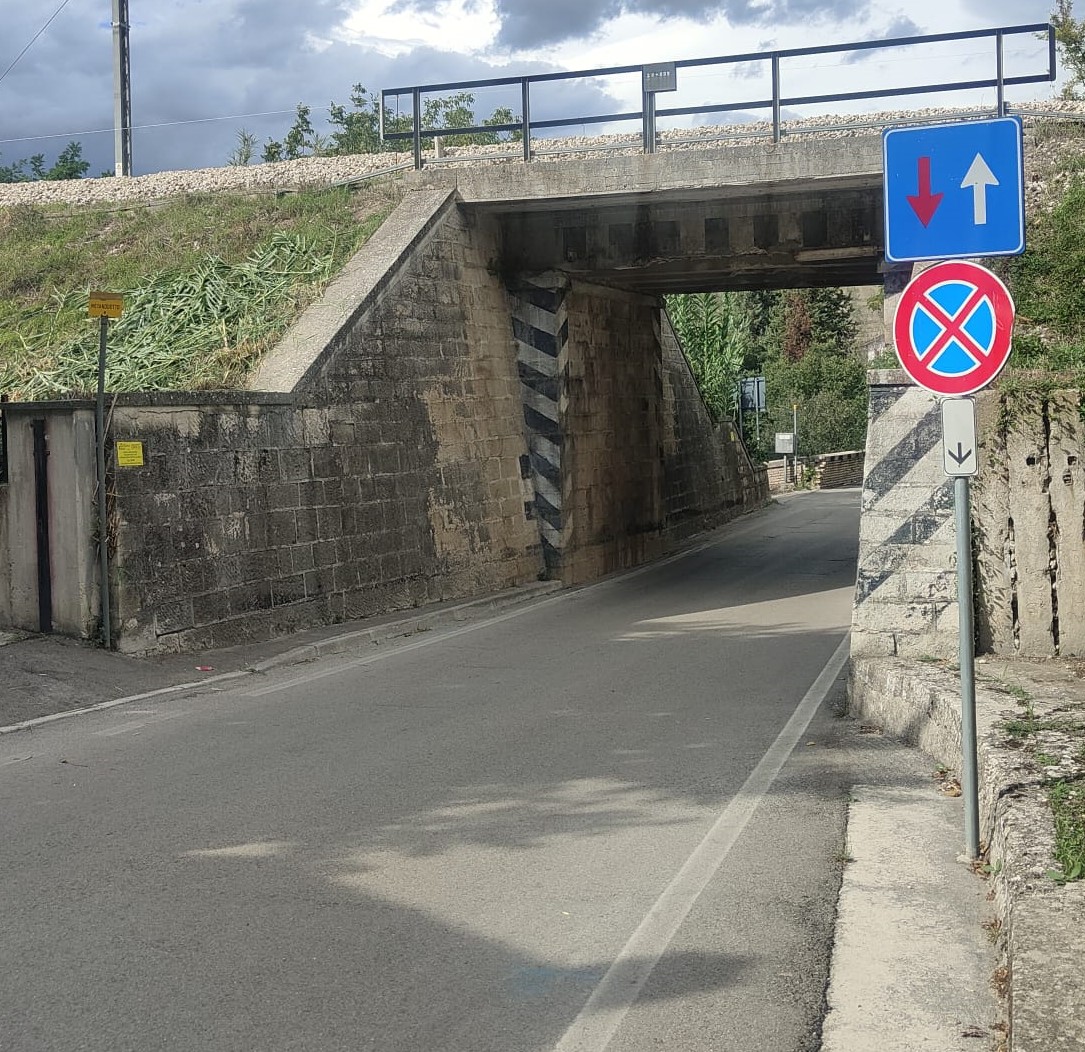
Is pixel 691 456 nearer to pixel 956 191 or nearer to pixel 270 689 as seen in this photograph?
pixel 270 689

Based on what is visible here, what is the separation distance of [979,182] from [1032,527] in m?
3.81

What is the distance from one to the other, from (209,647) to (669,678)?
4350 millimetres

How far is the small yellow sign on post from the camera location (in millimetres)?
10977

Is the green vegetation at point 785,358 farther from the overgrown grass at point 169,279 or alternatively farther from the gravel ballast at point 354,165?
the overgrown grass at point 169,279

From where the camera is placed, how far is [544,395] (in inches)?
758

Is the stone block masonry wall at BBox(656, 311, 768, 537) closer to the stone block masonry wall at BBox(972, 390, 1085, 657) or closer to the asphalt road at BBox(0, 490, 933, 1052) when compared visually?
the asphalt road at BBox(0, 490, 933, 1052)

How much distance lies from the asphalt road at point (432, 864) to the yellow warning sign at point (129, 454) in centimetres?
228

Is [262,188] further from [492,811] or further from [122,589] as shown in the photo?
[492,811]

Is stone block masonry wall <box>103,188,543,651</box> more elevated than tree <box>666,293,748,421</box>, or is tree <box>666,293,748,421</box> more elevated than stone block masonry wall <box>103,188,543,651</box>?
tree <box>666,293,748,421</box>

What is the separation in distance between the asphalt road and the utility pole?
66.7 feet

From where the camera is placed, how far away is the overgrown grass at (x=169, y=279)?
14719 mm

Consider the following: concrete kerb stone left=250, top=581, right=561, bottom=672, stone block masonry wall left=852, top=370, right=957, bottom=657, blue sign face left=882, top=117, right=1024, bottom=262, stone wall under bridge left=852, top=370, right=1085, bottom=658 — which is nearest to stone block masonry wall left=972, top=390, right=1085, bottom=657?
stone wall under bridge left=852, top=370, right=1085, bottom=658

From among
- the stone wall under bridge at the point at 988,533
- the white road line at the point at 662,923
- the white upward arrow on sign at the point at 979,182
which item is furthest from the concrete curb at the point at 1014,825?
the white upward arrow on sign at the point at 979,182

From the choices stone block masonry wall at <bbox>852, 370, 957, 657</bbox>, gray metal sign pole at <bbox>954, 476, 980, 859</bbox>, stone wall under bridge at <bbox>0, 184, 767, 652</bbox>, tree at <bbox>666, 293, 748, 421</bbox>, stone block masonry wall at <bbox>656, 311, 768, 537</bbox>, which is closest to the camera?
gray metal sign pole at <bbox>954, 476, 980, 859</bbox>
